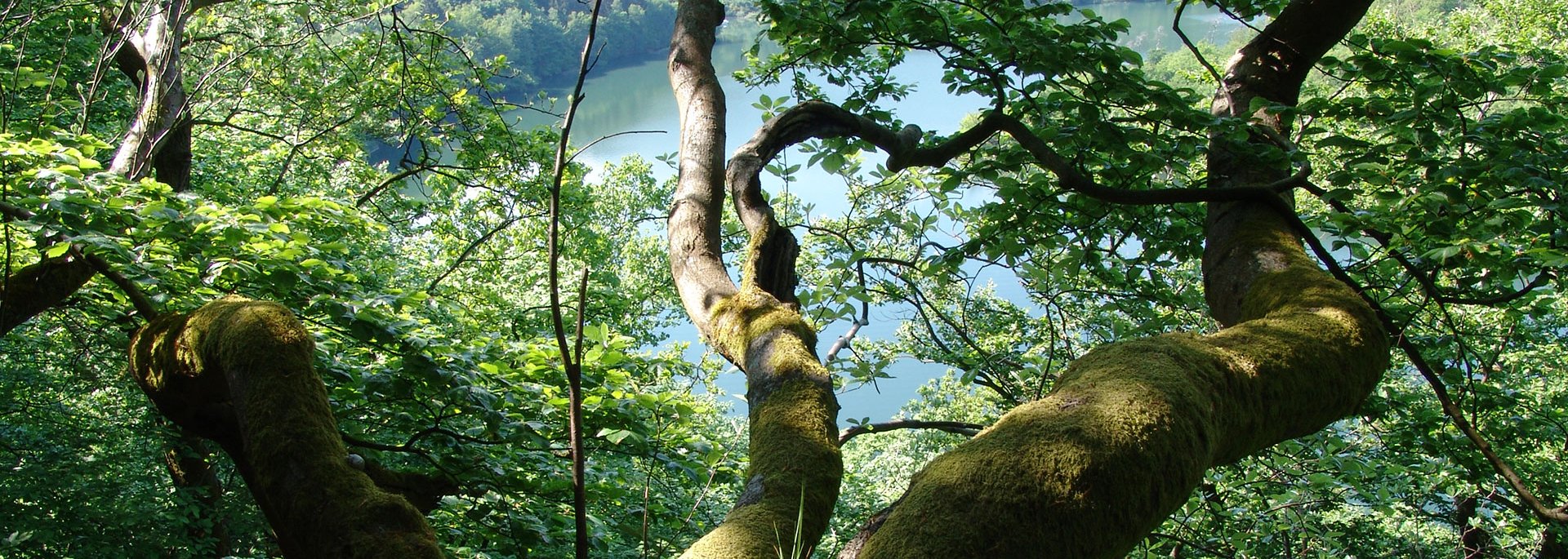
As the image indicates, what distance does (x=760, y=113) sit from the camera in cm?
1631

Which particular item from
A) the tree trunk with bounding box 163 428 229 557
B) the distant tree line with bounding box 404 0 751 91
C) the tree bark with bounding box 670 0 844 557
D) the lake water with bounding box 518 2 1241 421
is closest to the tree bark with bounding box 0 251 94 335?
the tree trunk with bounding box 163 428 229 557

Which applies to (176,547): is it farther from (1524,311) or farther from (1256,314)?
(1524,311)

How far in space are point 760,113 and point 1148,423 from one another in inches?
607

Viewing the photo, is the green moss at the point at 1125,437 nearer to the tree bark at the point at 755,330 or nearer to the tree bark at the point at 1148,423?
the tree bark at the point at 1148,423

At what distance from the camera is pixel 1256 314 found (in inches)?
87.0

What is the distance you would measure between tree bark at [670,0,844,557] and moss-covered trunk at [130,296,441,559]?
0.58m

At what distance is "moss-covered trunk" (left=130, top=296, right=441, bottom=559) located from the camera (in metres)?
1.54

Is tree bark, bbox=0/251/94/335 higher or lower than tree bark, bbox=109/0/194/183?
lower

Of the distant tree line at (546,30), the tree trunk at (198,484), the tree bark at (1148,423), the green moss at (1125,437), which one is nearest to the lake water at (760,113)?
the distant tree line at (546,30)

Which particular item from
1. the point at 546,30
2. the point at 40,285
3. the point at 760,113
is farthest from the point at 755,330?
the point at 546,30

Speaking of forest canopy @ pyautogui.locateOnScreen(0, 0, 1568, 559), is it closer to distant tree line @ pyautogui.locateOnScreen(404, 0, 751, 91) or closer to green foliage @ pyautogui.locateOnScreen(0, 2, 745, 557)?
green foliage @ pyautogui.locateOnScreen(0, 2, 745, 557)

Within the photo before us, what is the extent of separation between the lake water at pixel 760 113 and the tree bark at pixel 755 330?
447 inches

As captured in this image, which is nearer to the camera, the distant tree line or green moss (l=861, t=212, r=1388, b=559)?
green moss (l=861, t=212, r=1388, b=559)

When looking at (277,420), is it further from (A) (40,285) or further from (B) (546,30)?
(B) (546,30)
